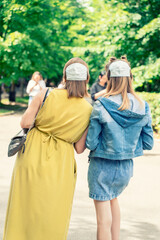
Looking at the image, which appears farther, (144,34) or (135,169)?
(144,34)

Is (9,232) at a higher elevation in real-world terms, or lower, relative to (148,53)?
lower

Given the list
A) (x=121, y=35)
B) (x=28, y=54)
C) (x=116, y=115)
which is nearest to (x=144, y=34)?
(x=121, y=35)

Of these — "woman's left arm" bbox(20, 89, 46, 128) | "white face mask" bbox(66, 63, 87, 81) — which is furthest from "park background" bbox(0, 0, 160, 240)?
"white face mask" bbox(66, 63, 87, 81)

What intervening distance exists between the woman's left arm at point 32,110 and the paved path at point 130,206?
59.0 inches

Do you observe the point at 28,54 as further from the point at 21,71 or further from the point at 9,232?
the point at 9,232

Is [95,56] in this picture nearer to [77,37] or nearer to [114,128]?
[77,37]

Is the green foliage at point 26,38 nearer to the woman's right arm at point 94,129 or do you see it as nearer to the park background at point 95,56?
the park background at point 95,56

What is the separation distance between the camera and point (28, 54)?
23.4 m

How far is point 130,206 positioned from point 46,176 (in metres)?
2.48

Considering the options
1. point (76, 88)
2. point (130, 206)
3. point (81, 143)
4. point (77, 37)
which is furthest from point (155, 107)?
point (77, 37)

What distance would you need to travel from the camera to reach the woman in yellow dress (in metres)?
3.28

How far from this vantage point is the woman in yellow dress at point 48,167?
3.28m

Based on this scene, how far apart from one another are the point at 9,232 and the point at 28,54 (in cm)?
2075

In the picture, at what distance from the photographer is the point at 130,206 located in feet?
17.9
